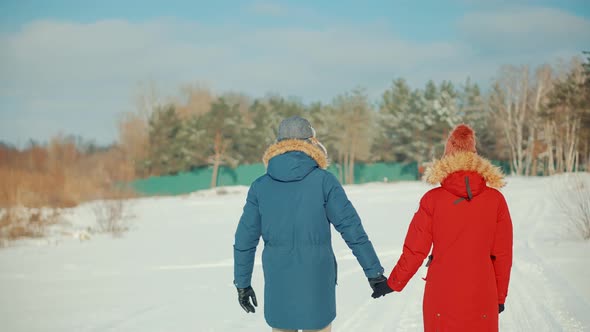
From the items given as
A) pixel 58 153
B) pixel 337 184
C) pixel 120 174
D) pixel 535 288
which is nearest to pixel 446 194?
pixel 337 184

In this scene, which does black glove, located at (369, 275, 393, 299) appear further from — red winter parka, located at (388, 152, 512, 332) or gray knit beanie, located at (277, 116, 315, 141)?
gray knit beanie, located at (277, 116, 315, 141)

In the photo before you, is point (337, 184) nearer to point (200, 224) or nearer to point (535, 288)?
point (535, 288)

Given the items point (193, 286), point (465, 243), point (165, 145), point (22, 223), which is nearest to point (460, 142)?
point (465, 243)

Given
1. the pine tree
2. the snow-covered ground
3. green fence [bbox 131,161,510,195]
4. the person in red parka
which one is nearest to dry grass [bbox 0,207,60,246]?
the snow-covered ground

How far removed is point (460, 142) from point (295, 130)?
1.14 m

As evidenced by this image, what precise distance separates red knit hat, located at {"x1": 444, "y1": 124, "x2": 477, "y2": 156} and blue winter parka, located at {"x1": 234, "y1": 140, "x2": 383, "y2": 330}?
781mm

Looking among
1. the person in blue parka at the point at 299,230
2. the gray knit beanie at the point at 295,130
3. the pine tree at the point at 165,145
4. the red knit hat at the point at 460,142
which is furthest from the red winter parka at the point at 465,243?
the pine tree at the point at 165,145

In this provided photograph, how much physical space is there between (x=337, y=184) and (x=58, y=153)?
26.1 metres

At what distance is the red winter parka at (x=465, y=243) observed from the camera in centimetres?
346

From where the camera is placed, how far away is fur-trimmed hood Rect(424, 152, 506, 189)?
3516 millimetres

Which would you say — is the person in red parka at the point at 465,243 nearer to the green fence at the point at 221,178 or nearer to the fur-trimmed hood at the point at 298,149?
the fur-trimmed hood at the point at 298,149

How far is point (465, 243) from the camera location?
136 inches

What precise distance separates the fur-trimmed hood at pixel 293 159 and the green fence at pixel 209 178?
4249 centimetres

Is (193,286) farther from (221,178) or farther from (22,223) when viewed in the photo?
(221,178)
